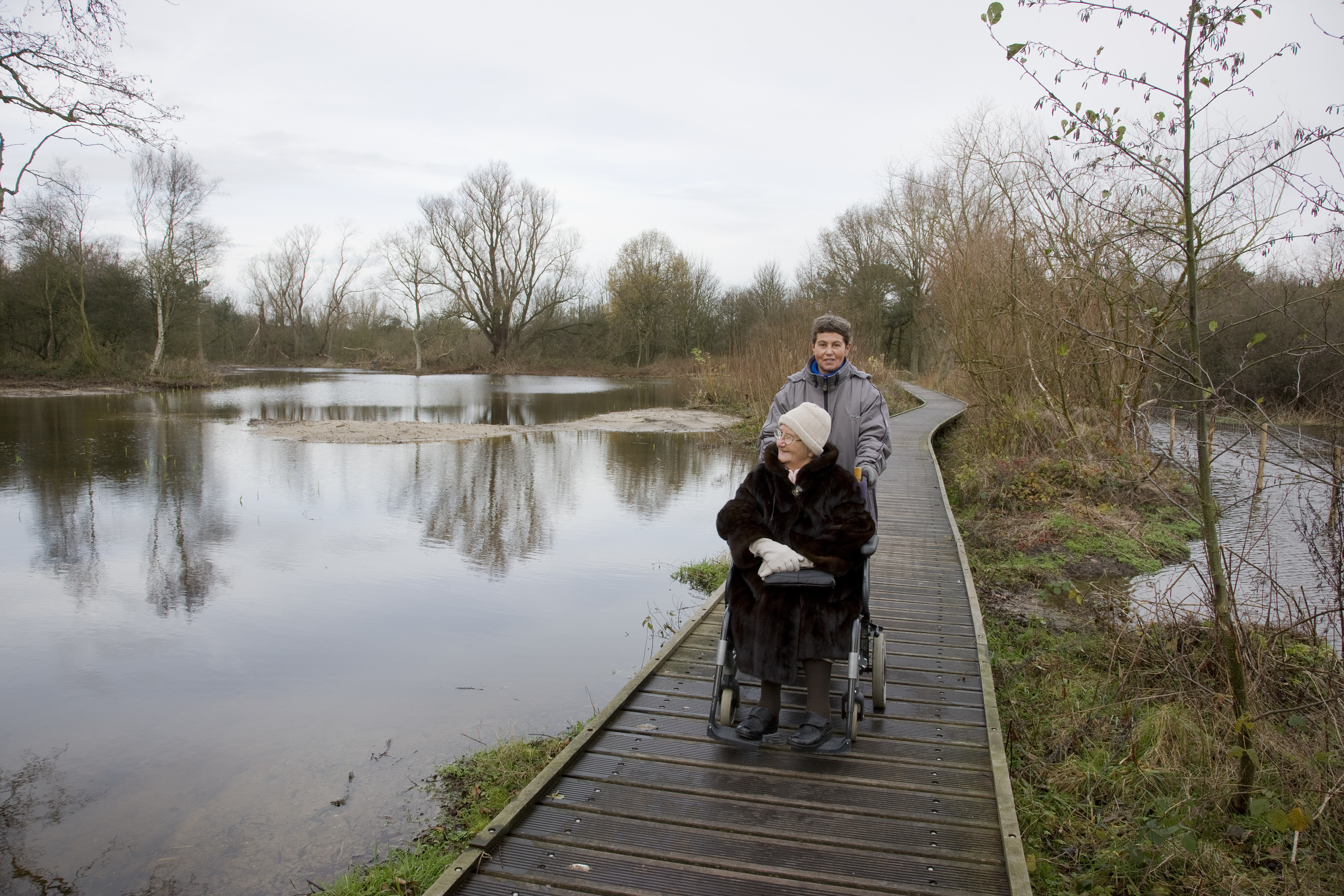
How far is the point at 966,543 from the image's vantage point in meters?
9.21

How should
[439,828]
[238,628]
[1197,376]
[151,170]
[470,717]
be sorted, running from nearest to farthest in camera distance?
[1197,376], [439,828], [470,717], [238,628], [151,170]

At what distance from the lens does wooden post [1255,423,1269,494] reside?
330 cm

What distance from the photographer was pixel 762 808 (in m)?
3.15

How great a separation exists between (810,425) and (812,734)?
1.31 m

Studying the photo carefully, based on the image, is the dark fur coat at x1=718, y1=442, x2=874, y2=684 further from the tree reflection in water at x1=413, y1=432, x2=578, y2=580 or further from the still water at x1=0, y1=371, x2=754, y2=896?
the tree reflection in water at x1=413, y1=432, x2=578, y2=580

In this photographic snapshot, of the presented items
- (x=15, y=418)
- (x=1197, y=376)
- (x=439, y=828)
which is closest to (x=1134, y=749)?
(x=1197, y=376)

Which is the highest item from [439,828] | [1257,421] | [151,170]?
[151,170]

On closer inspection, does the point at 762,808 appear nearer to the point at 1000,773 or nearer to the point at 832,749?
the point at 832,749

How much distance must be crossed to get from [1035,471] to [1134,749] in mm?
7508

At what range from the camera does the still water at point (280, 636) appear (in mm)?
3926

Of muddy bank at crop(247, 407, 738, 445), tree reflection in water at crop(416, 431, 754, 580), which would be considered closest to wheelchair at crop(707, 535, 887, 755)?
tree reflection in water at crop(416, 431, 754, 580)

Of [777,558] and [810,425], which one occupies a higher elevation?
[810,425]

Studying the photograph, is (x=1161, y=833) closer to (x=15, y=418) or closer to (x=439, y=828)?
(x=439, y=828)

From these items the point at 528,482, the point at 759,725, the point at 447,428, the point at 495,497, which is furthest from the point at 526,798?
the point at 447,428
